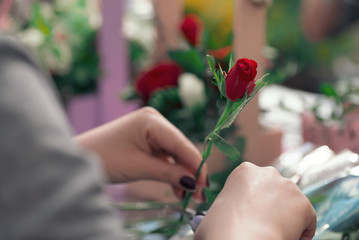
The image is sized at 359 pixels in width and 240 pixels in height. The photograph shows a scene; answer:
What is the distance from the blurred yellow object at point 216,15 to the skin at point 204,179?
339 mm

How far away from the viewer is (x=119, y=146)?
459 mm

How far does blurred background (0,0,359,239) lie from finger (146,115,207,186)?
2cm

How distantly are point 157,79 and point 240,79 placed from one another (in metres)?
0.37

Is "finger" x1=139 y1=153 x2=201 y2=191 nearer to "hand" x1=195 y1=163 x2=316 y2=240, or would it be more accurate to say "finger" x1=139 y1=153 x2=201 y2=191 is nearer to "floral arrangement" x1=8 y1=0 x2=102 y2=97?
"hand" x1=195 y1=163 x2=316 y2=240

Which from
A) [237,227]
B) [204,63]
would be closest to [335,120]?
[204,63]

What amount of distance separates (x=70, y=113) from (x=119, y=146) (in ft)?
1.91

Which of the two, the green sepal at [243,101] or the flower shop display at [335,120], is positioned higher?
the green sepal at [243,101]

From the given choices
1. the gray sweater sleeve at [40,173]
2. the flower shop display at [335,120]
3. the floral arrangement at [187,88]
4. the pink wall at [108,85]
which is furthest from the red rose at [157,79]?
the gray sweater sleeve at [40,173]

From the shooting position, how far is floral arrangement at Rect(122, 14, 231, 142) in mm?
647

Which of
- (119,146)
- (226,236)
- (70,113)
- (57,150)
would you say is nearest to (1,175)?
(57,150)

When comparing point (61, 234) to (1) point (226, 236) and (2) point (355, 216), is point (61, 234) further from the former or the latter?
(2) point (355, 216)

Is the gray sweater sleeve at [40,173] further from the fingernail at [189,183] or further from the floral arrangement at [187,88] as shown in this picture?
the floral arrangement at [187,88]

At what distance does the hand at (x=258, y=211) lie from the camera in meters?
0.28

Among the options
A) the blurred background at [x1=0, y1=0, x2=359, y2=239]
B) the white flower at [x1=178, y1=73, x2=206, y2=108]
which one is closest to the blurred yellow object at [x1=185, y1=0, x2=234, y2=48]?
the blurred background at [x1=0, y1=0, x2=359, y2=239]
